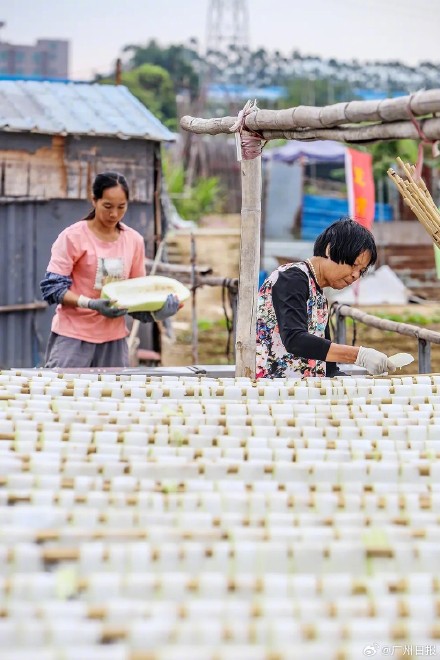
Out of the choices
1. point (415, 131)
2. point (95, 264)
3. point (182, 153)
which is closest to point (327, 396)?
point (415, 131)

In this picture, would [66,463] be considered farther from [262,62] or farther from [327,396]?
[262,62]

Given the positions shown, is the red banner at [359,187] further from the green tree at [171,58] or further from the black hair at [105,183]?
the green tree at [171,58]

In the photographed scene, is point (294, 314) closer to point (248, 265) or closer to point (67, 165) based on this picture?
point (248, 265)

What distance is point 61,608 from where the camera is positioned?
116cm

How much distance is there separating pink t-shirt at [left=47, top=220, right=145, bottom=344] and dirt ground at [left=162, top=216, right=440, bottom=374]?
3298 millimetres

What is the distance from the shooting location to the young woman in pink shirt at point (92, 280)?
163 inches

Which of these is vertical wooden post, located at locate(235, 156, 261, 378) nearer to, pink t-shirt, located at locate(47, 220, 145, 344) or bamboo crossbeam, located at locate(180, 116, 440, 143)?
bamboo crossbeam, located at locate(180, 116, 440, 143)

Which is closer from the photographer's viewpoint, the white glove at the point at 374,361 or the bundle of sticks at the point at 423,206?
the white glove at the point at 374,361

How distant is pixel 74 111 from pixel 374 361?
5236 mm

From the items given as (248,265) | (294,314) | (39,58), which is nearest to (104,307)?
(294,314)

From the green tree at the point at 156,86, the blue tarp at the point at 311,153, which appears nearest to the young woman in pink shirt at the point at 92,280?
the blue tarp at the point at 311,153

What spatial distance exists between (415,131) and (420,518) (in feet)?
2.76

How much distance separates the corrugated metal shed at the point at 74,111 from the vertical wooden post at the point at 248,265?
4566 mm

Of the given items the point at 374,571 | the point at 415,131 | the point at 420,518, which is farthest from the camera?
the point at 415,131
